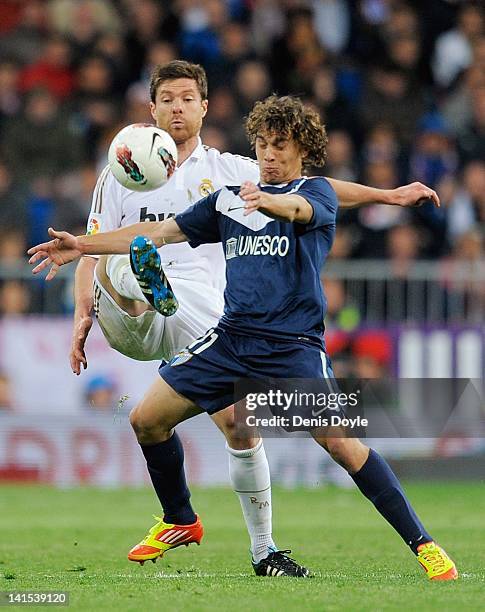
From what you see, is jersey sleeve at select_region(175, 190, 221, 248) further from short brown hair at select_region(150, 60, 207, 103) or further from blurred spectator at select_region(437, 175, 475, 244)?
blurred spectator at select_region(437, 175, 475, 244)

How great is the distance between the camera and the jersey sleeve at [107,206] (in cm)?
781

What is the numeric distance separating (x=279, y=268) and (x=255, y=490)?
48.6 inches

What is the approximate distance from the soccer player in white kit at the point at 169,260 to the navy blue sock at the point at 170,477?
0.11 ft

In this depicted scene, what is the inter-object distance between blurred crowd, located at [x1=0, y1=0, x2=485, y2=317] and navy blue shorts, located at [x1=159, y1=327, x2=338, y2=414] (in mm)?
7091

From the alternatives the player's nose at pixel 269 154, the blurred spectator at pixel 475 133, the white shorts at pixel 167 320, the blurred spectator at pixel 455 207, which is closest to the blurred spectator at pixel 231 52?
the blurred spectator at pixel 475 133

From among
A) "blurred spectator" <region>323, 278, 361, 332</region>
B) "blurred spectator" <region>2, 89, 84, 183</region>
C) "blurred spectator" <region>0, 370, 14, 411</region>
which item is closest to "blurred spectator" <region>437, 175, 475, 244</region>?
"blurred spectator" <region>323, 278, 361, 332</region>

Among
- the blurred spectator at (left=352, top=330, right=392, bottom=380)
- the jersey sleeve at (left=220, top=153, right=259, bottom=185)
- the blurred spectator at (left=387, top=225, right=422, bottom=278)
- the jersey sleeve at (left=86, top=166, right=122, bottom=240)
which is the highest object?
the jersey sleeve at (left=220, top=153, right=259, bottom=185)

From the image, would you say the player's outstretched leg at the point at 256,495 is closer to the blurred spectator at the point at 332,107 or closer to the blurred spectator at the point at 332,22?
the blurred spectator at the point at 332,107

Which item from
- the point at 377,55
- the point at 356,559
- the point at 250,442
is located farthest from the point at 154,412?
the point at 377,55

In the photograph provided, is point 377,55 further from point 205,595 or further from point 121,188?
point 205,595

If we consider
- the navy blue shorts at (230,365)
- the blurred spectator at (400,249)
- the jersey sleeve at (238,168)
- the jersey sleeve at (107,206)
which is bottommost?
the navy blue shorts at (230,365)

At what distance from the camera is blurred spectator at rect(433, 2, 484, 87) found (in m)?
16.2

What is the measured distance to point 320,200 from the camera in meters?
6.63

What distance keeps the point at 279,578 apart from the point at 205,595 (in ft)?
2.64
